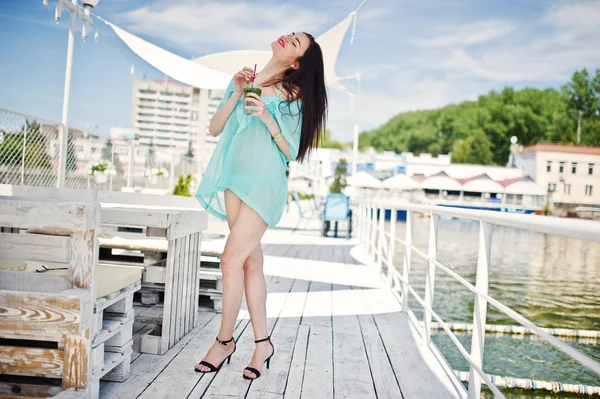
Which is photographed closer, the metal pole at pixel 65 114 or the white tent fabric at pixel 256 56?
the metal pole at pixel 65 114

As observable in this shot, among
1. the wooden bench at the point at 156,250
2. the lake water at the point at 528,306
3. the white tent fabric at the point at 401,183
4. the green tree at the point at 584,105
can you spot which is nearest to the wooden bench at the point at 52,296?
the wooden bench at the point at 156,250

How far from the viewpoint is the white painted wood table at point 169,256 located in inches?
80.1

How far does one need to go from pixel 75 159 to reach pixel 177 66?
2.87 m

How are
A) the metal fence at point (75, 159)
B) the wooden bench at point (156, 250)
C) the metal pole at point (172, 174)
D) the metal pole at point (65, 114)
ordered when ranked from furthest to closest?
the metal pole at point (172, 174) < the metal pole at point (65, 114) < the metal fence at point (75, 159) < the wooden bench at point (156, 250)

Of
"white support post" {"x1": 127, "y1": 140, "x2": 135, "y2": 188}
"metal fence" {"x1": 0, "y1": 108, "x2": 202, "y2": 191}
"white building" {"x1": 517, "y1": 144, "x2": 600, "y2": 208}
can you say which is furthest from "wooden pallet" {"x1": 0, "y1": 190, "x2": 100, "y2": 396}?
"white building" {"x1": 517, "y1": 144, "x2": 600, "y2": 208}

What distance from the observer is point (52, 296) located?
1475 millimetres

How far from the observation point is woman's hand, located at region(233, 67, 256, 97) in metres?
1.92

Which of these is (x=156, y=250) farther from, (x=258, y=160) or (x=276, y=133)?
(x=276, y=133)

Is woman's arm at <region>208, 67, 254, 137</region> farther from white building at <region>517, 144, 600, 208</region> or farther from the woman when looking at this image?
white building at <region>517, 144, 600, 208</region>

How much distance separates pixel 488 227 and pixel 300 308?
1834 millimetres

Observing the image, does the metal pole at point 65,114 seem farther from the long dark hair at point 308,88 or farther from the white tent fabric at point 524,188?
the white tent fabric at point 524,188

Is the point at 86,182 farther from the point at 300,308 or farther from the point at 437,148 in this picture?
the point at 437,148

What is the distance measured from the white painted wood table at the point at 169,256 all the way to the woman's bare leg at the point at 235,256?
0.25 metres

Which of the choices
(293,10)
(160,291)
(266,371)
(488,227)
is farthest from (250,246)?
(293,10)
